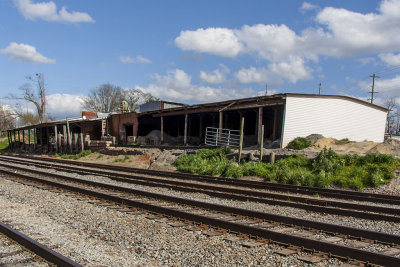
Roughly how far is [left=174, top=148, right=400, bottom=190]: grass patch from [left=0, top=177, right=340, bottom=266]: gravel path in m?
7.92

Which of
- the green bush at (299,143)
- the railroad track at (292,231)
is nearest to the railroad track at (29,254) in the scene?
the railroad track at (292,231)

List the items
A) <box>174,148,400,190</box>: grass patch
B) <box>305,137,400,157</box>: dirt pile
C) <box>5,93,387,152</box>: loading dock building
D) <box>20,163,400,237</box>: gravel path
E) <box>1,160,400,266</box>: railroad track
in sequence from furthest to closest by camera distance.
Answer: <box>5,93,387,152</box>: loading dock building < <box>305,137,400,157</box>: dirt pile < <box>174,148,400,190</box>: grass patch < <box>20,163,400,237</box>: gravel path < <box>1,160,400,266</box>: railroad track

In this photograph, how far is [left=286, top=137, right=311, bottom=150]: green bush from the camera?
62.4ft

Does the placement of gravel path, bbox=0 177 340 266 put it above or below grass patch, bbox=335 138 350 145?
below

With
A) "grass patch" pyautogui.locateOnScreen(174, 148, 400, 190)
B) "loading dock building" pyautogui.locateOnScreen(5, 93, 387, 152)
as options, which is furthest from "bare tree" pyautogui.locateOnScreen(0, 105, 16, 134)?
"grass patch" pyautogui.locateOnScreen(174, 148, 400, 190)

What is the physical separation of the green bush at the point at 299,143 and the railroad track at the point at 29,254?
54.2 ft

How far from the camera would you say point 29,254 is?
4.90 m

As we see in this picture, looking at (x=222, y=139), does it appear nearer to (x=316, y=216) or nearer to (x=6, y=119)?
(x=316, y=216)

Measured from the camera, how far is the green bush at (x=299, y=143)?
749 inches

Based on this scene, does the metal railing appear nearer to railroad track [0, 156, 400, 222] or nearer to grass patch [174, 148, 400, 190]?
grass patch [174, 148, 400, 190]

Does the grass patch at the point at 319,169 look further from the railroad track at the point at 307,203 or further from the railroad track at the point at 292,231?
the railroad track at the point at 292,231

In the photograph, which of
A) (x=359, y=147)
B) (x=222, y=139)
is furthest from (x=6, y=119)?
(x=359, y=147)

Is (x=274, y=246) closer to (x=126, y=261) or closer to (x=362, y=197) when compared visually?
(x=126, y=261)

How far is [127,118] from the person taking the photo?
3259cm
